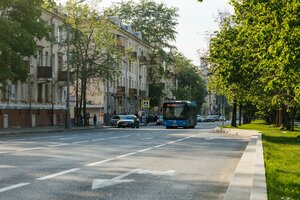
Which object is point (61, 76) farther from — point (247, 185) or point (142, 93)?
point (247, 185)

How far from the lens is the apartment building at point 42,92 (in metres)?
48.4

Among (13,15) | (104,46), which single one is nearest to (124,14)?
(104,46)

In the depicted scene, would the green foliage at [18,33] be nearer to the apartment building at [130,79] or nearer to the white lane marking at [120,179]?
the white lane marking at [120,179]

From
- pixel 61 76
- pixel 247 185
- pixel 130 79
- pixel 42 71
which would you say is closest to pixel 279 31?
pixel 247 185

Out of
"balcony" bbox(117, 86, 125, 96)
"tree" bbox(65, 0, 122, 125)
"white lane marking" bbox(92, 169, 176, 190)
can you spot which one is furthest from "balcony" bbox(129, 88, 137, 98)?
"white lane marking" bbox(92, 169, 176, 190)

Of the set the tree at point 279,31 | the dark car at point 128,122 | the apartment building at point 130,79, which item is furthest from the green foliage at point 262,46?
the apartment building at point 130,79

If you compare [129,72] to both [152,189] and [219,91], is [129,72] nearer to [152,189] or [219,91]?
[219,91]

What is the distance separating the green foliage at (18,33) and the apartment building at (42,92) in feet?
27.1

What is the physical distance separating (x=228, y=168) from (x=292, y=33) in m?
8.48

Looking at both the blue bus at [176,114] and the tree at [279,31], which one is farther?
the blue bus at [176,114]

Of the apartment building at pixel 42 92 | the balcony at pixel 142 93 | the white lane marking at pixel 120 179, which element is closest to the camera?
the white lane marking at pixel 120 179

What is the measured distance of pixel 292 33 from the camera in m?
21.0

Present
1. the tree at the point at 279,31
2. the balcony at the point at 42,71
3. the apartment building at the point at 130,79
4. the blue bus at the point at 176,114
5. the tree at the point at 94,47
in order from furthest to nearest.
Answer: the apartment building at the point at 130,79 < the blue bus at the point at 176,114 < the tree at the point at 94,47 < the balcony at the point at 42,71 < the tree at the point at 279,31

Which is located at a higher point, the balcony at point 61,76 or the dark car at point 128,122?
the balcony at point 61,76
